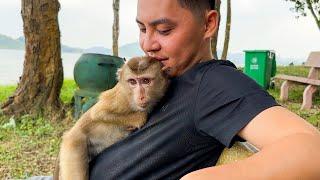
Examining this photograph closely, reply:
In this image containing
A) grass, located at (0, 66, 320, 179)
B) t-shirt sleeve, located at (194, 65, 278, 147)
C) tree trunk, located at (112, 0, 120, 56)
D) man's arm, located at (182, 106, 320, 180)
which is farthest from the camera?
tree trunk, located at (112, 0, 120, 56)

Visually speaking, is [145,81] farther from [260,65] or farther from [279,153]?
[260,65]

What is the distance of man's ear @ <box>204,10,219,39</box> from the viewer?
6.07ft

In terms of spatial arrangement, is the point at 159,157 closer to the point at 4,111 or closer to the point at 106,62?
the point at 106,62

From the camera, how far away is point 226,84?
4.98 feet

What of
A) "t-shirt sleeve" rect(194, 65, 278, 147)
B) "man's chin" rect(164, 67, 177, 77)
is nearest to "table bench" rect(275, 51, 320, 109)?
"man's chin" rect(164, 67, 177, 77)

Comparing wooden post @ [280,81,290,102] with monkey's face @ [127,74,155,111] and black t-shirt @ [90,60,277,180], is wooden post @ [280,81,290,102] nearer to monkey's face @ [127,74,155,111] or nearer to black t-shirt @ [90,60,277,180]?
monkey's face @ [127,74,155,111]

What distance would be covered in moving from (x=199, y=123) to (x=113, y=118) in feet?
2.68

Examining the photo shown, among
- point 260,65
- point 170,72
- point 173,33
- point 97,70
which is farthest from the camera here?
point 260,65

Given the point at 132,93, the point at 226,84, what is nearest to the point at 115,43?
the point at 132,93

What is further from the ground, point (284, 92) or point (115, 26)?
point (115, 26)

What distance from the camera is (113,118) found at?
7.66 ft

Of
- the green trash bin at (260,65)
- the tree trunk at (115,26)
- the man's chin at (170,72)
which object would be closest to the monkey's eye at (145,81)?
the man's chin at (170,72)

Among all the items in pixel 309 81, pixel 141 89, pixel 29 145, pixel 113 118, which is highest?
pixel 141 89

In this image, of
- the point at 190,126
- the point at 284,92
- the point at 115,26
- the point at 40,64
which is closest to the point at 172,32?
the point at 190,126
